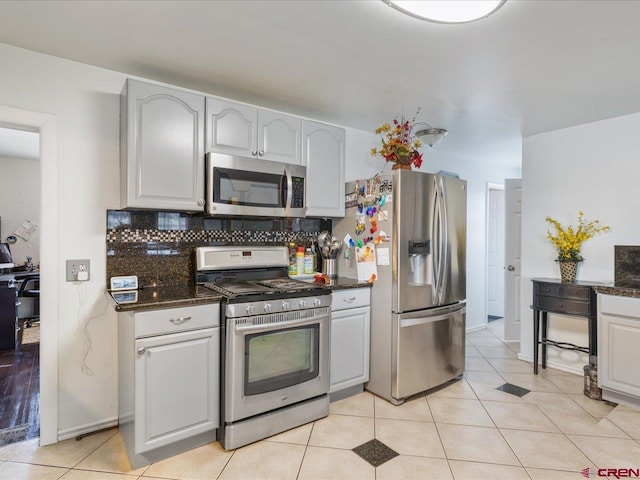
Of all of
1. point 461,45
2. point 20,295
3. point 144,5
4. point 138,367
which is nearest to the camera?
point 144,5

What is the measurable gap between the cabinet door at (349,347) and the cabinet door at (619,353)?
1717 mm

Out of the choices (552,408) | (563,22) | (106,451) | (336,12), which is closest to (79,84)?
(336,12)

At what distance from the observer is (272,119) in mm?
2666

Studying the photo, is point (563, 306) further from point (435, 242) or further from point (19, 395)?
point (19, 395)

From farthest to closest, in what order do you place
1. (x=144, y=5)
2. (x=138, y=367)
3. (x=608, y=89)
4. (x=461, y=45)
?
(x=608, y=89), (x=461, y=45), (x=138, y=367), (x=144, y=5)

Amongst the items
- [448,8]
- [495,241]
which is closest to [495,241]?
[495,241]

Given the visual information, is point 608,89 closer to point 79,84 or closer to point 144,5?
point 144,5

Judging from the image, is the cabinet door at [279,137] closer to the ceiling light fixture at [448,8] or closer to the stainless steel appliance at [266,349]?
the stainless steel appliance at [266,349]

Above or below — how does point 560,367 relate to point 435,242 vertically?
below

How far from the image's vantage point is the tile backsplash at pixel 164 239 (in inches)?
93.9

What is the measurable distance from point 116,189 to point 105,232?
0.28m

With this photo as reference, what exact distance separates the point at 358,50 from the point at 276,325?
1670 mm

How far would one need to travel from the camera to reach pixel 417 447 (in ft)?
7.16

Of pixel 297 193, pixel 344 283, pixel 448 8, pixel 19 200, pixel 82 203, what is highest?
pixel 448 8
